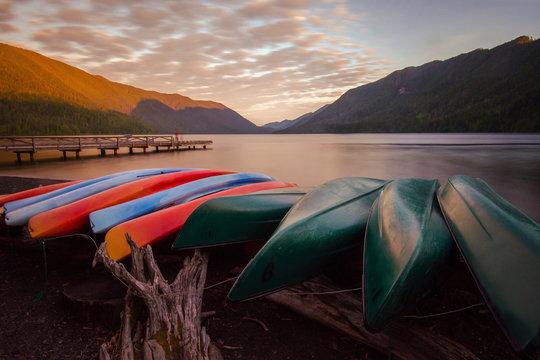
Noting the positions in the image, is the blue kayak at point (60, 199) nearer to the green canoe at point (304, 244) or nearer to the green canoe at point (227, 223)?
the green canoe at point (227, 223)

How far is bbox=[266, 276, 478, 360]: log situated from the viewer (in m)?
1.90

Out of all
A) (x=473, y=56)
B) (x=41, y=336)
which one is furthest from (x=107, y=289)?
(x=473, y=56)

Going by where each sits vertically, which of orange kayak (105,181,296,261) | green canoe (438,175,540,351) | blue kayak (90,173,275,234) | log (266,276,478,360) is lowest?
log (266,276,478,360)

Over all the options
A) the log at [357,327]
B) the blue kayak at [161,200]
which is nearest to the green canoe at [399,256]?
the log at [357,327]

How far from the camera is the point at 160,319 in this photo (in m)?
1.95

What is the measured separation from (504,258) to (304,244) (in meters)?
1.08

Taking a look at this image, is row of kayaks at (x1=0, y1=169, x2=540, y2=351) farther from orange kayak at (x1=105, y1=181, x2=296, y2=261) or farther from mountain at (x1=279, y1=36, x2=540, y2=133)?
mountain at (x1=279, y1=36, x2=540, y2=133)

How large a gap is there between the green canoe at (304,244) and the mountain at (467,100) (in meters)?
100

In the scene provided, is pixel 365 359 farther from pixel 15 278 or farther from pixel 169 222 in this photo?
pixel 15 278

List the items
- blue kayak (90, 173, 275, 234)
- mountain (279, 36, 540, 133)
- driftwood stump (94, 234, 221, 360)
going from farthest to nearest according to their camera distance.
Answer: mountain (279, 36, 540, 133), blue kayak (90, 173, 275, 234), driftwood stump (94, 234, 221, 360)

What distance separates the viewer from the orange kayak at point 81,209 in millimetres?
3100

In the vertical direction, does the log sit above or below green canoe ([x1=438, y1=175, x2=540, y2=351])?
below

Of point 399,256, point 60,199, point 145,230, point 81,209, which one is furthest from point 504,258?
point 60,199

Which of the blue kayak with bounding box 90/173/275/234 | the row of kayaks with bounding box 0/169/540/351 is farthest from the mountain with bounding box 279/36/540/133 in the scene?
the row of kayaks with bounding box 0/169/540/351
